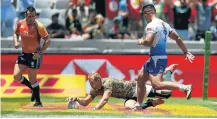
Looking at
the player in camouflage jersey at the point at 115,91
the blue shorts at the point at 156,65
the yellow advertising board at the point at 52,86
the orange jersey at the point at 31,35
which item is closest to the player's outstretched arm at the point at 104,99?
the player in camouflage jersey at the point at 115,91

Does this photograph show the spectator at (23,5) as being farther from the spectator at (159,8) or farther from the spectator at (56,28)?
the spectator at (159,8)

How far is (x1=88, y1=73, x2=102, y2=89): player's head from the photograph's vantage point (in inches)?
508

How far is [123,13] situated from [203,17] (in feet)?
8.67

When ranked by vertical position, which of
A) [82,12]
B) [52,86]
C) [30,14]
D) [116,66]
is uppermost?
[30,14]

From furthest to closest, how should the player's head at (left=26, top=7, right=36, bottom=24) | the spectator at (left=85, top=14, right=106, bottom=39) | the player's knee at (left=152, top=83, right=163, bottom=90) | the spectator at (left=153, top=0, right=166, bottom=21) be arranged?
the spectator at (left=153, top=0, right=166, bottom=21)
the spectator at (left=85, top=14, right=106, bottom=39)
the player's head at (left=26, top=7, right=36, bottom=24)
the player's knee at (left=152, top=83, right=163, bottom=90)

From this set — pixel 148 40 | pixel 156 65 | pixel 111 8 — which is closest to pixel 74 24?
pixel 111 8

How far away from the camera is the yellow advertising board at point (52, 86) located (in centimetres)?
1933

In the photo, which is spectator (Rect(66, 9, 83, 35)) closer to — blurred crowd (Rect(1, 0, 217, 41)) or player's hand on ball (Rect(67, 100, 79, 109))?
blurred crowd (Rect(1, 0, 217, 41))

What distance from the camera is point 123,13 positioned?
2162cm

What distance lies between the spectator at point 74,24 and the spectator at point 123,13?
4.82ft

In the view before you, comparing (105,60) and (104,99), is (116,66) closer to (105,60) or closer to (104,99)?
(105,60)

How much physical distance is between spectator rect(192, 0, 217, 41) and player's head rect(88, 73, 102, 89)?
891cm

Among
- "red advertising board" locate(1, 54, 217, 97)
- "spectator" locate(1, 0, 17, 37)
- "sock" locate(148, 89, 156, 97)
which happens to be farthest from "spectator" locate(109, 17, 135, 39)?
"sock" locate(148, 89, 156, 97)

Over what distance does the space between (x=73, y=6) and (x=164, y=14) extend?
3.07m
